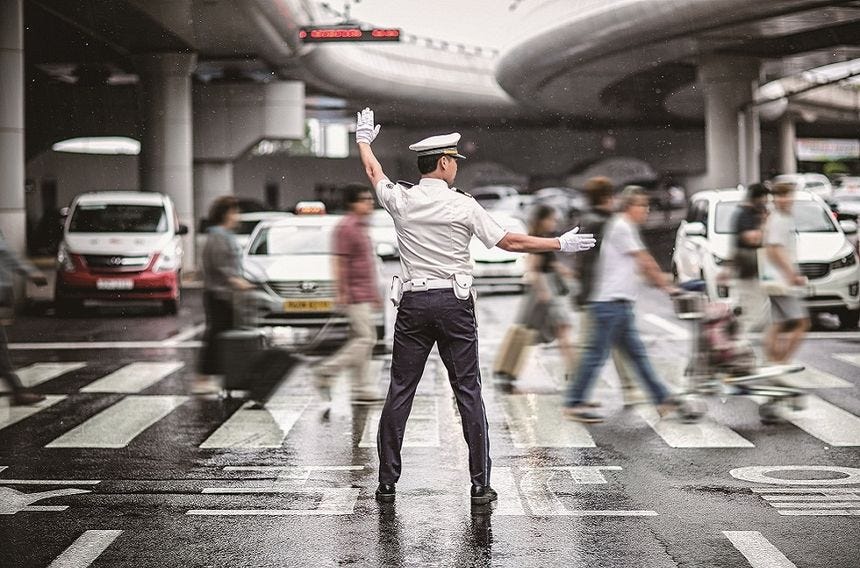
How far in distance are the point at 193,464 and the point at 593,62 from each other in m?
35.3

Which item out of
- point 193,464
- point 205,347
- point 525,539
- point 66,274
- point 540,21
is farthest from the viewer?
point 540,21

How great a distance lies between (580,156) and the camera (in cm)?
8706

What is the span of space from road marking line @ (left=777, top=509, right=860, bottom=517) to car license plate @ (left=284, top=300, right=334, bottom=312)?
9.20m

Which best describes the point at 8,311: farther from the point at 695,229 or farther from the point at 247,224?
the point at 247,224

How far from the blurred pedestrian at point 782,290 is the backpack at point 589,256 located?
1704 millimetres

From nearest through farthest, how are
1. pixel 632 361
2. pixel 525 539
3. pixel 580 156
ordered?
pixel 525 539 → pixel 632 361 → pixel 580 156

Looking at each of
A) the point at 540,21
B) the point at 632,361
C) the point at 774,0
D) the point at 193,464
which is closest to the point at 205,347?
the point at 193,464

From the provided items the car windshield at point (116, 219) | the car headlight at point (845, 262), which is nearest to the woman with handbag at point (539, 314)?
the car headlight at point (845, 262)

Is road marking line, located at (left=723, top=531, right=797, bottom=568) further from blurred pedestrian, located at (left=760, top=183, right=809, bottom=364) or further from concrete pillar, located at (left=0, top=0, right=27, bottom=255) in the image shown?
concrete pillar, located at (left=0, top=0, right=27, bottom=255)

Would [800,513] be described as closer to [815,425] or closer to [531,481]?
[531,481]

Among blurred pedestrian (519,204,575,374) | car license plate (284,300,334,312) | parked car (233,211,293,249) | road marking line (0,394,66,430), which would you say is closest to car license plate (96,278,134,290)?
parked car (233,211,293,249)

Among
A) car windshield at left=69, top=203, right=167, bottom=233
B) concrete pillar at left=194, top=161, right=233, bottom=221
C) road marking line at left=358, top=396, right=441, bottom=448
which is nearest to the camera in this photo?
road marking line at left=358, top=396, right=441, bottom=448

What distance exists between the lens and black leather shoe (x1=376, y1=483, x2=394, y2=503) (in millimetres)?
7531

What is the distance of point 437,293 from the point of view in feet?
24.7
